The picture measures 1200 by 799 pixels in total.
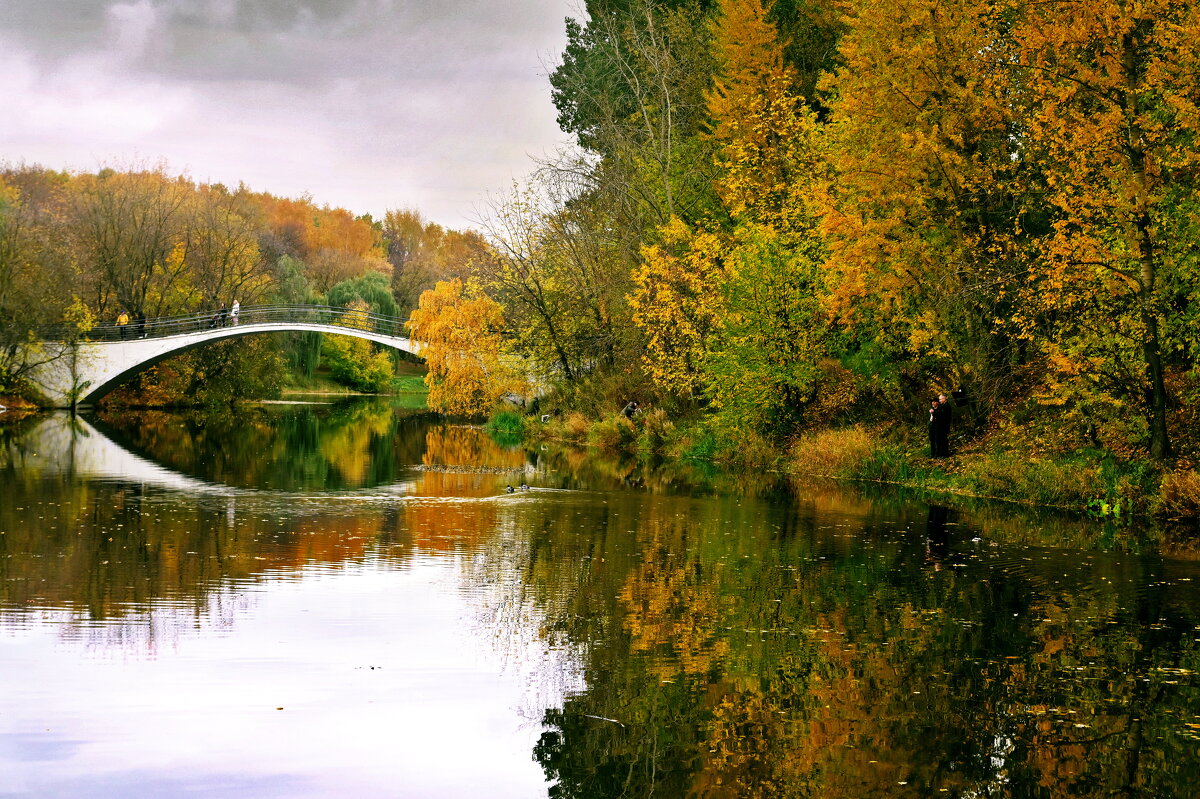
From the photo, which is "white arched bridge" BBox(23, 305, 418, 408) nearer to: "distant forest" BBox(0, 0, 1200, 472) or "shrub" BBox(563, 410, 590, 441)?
"distant forest" BBox(0, 0, 1200, 472)

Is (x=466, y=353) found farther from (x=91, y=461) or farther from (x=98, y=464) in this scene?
(x=98, y=464)

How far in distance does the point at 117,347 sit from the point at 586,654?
44.2 m

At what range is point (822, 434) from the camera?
2691 cm

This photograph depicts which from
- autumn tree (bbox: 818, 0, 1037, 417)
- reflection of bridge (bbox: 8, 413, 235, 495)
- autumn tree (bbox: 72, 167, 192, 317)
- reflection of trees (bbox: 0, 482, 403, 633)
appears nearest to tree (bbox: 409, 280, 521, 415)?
reflection of bridge (bbox: 8, 413, 235, 495)

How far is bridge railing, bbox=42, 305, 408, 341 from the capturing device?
48719 mm

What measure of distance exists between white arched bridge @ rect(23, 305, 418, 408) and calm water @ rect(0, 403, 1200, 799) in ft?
103

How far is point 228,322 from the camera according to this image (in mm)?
51281

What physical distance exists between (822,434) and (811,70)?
52.4ft

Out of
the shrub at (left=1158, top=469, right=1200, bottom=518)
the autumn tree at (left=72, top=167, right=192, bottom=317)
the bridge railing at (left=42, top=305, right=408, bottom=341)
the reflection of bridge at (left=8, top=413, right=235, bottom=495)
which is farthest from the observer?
the autumn tree at (left=72, top=167, right=192, bottom=317)

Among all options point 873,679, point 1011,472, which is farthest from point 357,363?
point 873,679

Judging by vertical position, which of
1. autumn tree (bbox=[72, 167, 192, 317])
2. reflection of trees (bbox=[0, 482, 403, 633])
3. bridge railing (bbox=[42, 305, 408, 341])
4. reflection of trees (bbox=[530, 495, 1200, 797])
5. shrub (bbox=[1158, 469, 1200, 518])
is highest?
autumn tree (bbox=[72, 167, 192, 317])

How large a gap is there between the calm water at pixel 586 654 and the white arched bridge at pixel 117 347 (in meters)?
31.5

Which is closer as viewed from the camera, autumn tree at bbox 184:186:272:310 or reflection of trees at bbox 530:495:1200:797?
reflection of trees at bbox 530:495:1200:797

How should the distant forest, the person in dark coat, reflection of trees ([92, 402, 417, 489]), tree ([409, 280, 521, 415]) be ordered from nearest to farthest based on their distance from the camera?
the distant forest, the person in dark coat, reflection of trees ([92, 402, 417, 489]), tree ([409, 280, 521, 415])
